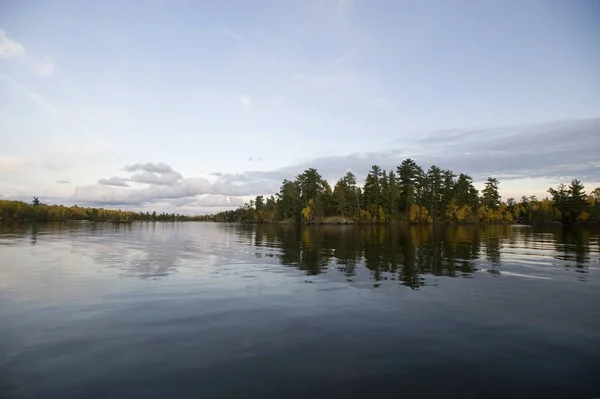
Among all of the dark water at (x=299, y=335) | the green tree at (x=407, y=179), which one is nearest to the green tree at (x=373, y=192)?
the green tree at (x=407, y=179)

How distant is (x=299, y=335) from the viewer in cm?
1264

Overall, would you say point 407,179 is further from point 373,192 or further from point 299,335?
point 299,335

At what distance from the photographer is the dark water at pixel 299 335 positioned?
8.91 meters

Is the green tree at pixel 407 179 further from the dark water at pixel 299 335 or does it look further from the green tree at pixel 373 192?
the dark water at pixel 299 335

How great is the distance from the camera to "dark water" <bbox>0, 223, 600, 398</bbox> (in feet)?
29.2

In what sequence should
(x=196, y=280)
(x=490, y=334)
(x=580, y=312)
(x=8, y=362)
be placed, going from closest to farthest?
(x=8, y=362) < (x=490, y=334) < (x=580, y=312) < (x=196, y=280)

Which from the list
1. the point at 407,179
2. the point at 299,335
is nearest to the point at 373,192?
the point at 407,179

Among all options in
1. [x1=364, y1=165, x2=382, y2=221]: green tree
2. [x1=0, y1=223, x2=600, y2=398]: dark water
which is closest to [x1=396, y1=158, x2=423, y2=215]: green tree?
[x1=364, y1=165, x2=382, y2=221]: green tree

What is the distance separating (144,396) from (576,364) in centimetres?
1305

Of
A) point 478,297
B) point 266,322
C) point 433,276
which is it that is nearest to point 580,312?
point 478,297

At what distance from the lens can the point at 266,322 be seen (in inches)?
557

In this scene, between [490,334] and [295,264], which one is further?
[295,264]

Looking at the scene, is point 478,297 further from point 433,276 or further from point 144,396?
point 144,396

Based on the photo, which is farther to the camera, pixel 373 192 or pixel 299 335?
pixel 373 192
